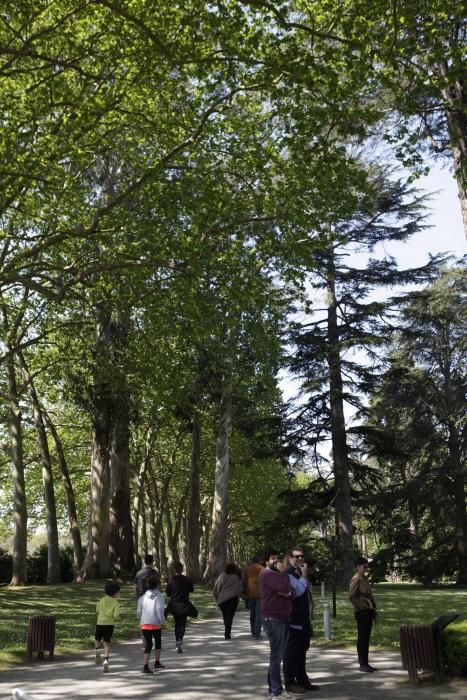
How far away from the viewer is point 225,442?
3103cm

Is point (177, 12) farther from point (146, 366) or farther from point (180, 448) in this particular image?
point (180, 448)

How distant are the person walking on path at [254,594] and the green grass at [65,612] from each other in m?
3.13

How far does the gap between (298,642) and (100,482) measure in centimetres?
2055

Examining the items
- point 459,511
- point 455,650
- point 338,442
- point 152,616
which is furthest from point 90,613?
point 459,511

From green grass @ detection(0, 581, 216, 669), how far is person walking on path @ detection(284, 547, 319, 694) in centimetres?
540

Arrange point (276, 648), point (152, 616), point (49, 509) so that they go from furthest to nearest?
1. point (49, 509)
2. point (152, 616)
3. point (276, 648)

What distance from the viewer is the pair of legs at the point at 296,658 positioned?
9.76m

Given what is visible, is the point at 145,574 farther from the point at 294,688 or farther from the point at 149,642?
the point at 294,688

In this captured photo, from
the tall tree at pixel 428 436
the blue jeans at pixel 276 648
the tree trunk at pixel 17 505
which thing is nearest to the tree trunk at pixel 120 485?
the tree trunk at pixel 17 505

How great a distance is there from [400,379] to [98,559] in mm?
16180

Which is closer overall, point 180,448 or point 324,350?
point 324,350

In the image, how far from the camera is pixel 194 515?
36.2 meters

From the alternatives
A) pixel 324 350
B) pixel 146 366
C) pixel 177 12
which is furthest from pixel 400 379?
pixel 177 12

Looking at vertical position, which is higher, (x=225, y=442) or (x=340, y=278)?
(x=340, y=278)
